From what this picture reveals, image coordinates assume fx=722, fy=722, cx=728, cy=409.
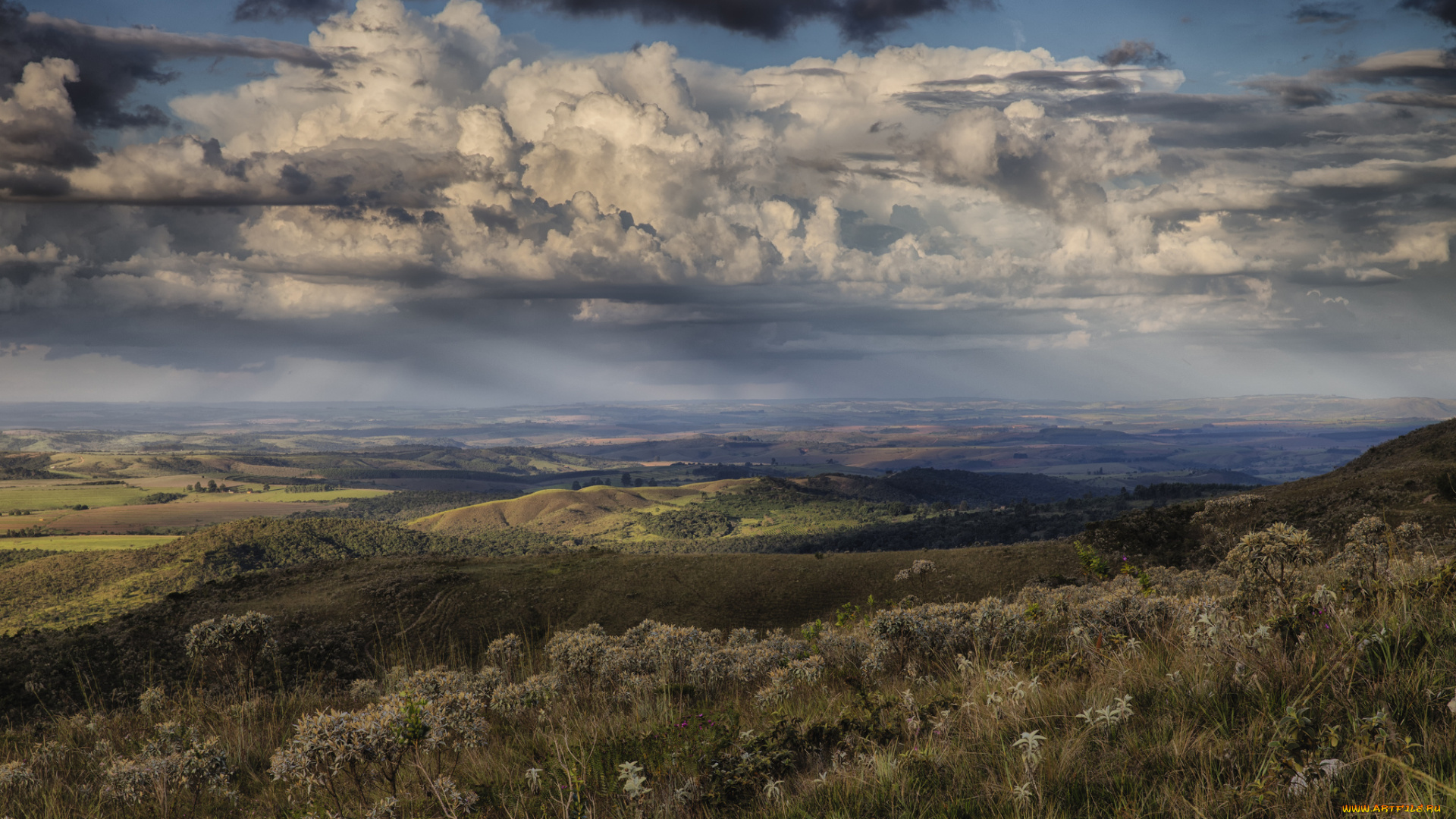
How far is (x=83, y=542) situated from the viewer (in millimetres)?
145375

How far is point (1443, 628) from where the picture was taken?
5.04 meters

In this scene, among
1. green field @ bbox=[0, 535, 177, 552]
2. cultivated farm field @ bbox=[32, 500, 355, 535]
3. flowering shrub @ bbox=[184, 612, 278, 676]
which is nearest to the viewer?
flowering shrub @ bbox=[184, 612, 278, 676]

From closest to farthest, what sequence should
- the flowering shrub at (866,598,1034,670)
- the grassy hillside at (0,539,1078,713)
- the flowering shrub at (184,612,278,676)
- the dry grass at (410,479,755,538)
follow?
the flowering shrub at (866,598,1034,670) → the flowering shrub at (184,612,278,676) → the grassy hillside at (0,539,1078,713) → the dry grass at (410,479,755,538)

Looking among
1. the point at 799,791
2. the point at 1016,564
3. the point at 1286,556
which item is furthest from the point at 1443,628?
the point at 1016,564

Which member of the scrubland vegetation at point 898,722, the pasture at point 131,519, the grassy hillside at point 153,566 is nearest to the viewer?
the scrubland vegetation at point 898,722

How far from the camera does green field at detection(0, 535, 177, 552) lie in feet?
446

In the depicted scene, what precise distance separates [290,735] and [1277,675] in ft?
33.3

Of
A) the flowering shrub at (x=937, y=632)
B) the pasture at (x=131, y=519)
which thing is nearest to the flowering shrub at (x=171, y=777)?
the flowering shrub at (x=937, y=632)

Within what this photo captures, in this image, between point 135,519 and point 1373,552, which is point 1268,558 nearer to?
point 1373,552

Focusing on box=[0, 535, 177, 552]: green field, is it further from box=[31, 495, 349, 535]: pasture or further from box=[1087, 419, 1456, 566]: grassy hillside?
box=[1087, 419, 1456, 566]: grassy hillside

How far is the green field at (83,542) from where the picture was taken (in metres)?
136

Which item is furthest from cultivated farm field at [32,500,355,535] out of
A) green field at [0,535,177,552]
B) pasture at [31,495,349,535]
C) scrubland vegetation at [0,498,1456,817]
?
scrubland vegetation at [0,498,1456,817]

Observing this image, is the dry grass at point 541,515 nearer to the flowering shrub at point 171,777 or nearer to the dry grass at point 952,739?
the dry grass at point 952,739

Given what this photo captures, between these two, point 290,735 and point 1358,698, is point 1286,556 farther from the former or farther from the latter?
point 290,735
